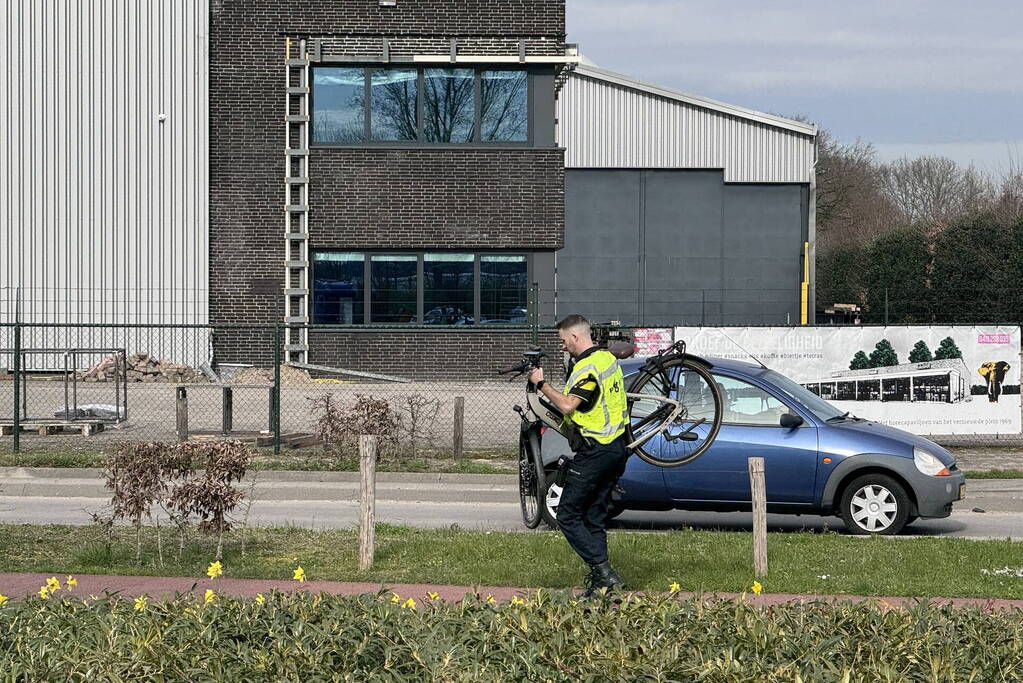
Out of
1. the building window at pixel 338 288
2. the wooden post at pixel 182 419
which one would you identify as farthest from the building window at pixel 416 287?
the wooden post at pixel 182 419

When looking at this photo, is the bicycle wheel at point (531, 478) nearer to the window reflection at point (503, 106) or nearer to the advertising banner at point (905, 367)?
the advertising banner at point (905, 367)

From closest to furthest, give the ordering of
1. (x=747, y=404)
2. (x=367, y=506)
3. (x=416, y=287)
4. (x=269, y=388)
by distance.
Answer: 1. (x=367, y=506)
2. (x=747, y=404)
3. (x=269, y=388)
4. (x=416, y=287)

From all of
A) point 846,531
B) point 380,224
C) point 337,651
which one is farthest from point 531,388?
point 380,224

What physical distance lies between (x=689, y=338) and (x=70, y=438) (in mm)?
9193

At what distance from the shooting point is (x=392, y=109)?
89.9 feet

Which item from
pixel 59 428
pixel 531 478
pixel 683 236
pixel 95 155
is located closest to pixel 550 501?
pixel 531 478

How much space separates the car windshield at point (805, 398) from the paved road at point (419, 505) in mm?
1152

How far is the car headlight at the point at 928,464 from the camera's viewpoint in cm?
1205

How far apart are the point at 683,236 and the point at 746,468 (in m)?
28.9

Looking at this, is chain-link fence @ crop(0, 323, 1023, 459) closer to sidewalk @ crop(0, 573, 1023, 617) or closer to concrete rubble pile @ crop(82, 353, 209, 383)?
concrete rubble pile @ crop(82, 353, 209, 383)

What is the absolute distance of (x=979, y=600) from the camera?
8.70m

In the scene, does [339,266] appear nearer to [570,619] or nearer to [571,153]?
[571,153]

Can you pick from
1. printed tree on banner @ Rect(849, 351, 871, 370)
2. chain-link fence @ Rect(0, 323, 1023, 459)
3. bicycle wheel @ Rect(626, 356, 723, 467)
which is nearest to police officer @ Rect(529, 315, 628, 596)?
bicycle wheel @ Rect(626, 356, 723, 467)

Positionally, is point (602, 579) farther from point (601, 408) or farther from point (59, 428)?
point (59, 428)
